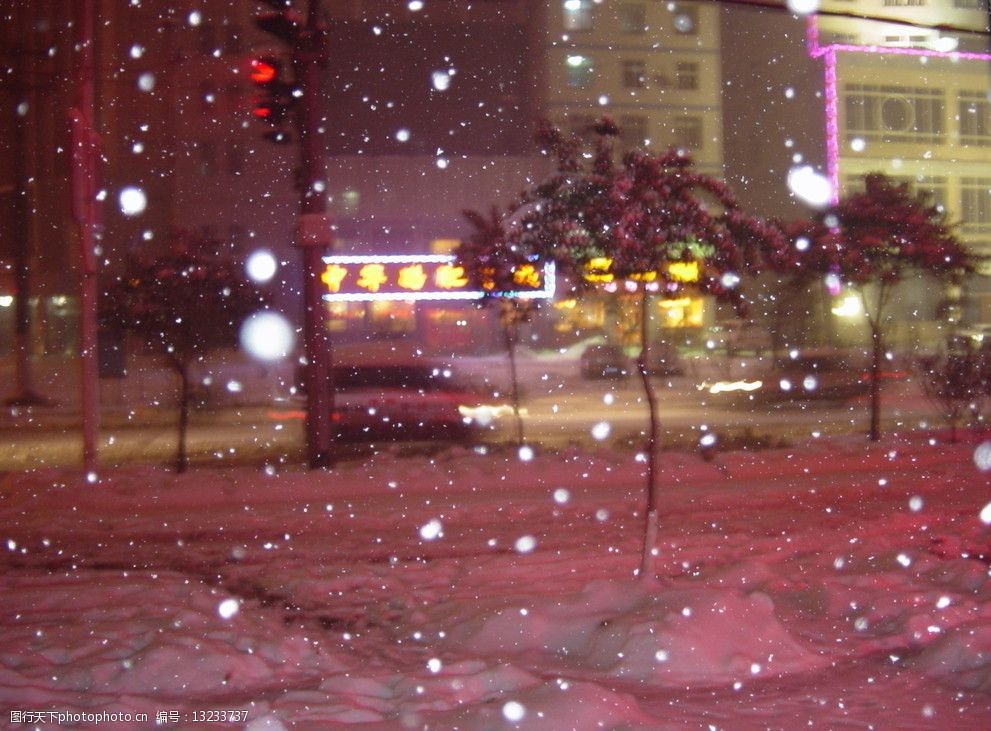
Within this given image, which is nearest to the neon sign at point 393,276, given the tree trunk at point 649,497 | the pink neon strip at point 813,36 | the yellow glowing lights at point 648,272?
the pink neon strip at point 813,36

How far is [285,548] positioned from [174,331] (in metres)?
5.53

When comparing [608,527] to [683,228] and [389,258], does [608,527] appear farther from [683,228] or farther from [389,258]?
[389,258]

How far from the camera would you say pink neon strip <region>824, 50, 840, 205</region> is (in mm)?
Result: 40594

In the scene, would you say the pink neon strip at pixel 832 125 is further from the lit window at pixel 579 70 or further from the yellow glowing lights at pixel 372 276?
the yellow glowing lights at pixel 372 276

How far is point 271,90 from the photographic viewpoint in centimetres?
1222

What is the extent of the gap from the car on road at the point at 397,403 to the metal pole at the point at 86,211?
13.9 feet

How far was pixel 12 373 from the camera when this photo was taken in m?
35.8

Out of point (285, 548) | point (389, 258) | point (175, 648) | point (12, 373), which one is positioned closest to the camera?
point (175, 648)

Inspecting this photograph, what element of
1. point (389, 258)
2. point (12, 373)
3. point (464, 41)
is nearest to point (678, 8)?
point (464, 41)

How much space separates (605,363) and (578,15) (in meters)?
16.6

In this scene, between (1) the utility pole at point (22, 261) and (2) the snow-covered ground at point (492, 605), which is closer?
(2) the snow-covered ground at point (492, 605)

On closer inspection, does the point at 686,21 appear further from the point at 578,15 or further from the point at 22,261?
the point at 22,261

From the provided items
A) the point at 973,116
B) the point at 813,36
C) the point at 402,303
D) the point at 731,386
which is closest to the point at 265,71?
the point at 731,386

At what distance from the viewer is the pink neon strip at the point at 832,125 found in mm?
40594
